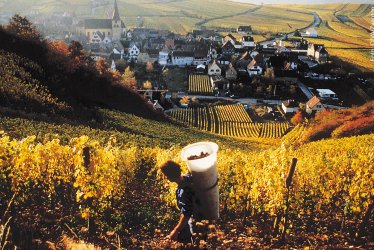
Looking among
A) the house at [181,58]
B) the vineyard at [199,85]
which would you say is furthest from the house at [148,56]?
the vineyard at [199,85]

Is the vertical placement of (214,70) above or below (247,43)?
below

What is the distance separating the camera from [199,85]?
69.4 meters

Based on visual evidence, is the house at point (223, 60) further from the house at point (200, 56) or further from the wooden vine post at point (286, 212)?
the wooden vine post at point (286, 212)

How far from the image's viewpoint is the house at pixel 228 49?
309 feet

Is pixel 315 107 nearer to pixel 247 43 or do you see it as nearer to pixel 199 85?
pixel 199 85

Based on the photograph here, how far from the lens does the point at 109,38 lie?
113m

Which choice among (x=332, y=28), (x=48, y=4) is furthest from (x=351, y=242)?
(x=48, y=4)

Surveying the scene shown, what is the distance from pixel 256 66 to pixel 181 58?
1705 centimetres

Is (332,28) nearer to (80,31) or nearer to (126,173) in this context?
(80,31)

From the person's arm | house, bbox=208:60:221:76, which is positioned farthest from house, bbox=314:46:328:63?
the person's arm

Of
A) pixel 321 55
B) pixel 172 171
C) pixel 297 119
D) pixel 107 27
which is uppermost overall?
pixel 107 27

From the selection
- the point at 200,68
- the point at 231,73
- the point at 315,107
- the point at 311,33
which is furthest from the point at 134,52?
the point at 311,33

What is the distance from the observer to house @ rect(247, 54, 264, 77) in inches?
3002

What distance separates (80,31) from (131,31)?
16.1m
